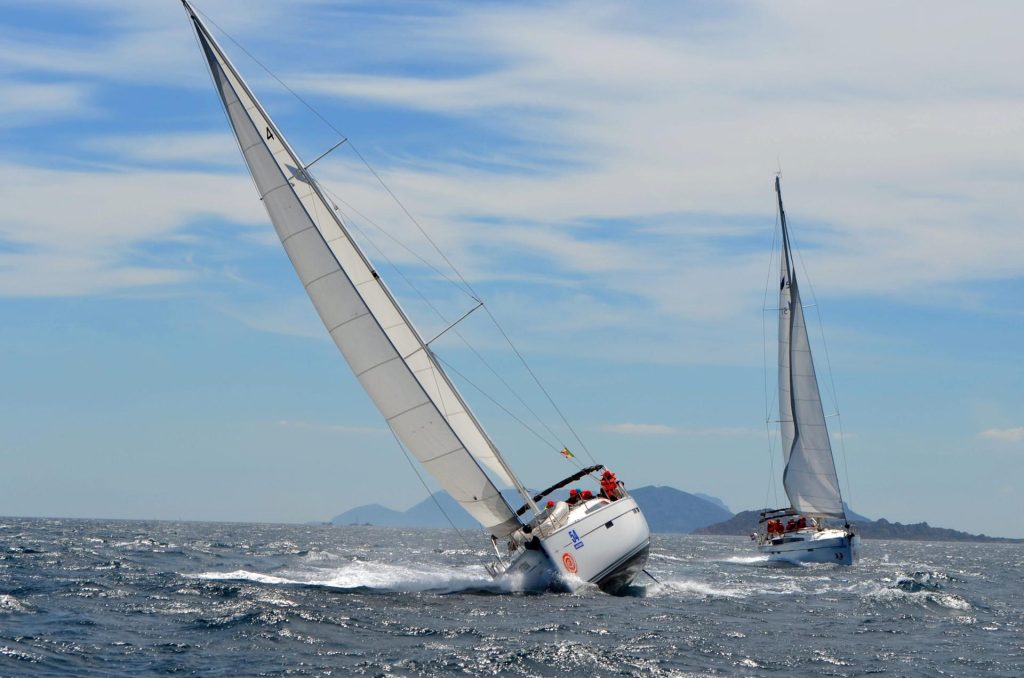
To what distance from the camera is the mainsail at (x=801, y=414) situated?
47156mm

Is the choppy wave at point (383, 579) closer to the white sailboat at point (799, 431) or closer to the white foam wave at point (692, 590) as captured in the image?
the white foam wave at point (692, 590)

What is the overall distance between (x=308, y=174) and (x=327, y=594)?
9.16 m

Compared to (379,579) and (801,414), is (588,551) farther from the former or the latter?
(801,414)

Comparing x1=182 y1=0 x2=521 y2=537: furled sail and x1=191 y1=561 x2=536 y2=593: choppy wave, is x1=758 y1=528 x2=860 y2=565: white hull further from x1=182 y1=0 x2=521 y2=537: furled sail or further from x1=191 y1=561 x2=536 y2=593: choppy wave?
x1=182 y1=0 x2=521 y2=537: furled sail

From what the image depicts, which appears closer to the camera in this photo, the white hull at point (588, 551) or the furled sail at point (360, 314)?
the white hull at point (588, 551)

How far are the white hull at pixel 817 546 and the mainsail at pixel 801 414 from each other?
266 cm

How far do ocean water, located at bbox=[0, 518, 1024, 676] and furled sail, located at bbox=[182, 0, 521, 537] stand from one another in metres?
2.89

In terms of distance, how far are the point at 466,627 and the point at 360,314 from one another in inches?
301

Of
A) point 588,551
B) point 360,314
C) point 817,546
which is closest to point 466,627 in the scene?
point 588,551

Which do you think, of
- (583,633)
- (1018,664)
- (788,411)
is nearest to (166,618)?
(583,633)

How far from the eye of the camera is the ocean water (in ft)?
52.4

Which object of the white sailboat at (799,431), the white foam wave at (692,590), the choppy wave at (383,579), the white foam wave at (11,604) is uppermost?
the white sailboat at (799,431)

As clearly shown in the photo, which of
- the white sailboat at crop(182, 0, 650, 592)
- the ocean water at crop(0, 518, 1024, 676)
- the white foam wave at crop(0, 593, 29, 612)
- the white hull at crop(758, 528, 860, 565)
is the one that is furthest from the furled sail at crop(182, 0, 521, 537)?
the white hull at crop(758, 528, 860, 565)

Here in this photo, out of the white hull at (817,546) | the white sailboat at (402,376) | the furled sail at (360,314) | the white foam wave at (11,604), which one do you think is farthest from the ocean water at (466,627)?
the white hull at (817,546)
